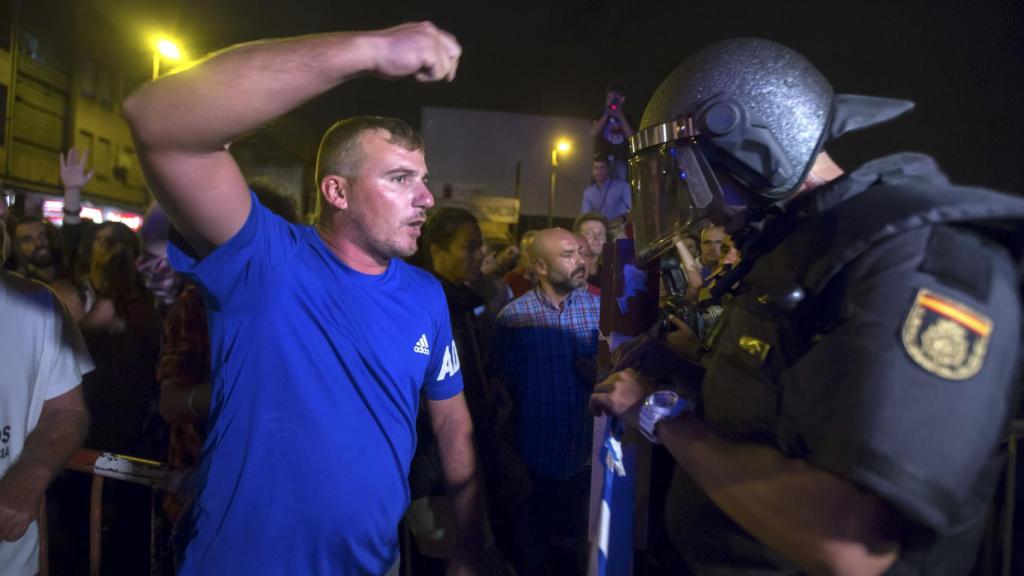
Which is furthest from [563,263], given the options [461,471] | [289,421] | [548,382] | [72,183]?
[72,183]

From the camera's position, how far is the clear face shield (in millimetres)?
1826

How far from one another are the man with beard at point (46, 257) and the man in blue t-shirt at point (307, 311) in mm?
3657

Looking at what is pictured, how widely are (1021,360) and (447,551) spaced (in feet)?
8.22

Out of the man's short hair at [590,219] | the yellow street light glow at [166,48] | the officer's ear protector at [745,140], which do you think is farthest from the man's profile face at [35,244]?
the officer's ear protector at [745,140]

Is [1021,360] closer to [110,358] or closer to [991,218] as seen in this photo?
[991,218]

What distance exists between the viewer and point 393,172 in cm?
243

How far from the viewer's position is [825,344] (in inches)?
52.2

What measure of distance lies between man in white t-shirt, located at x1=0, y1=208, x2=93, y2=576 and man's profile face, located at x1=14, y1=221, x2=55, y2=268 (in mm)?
3091

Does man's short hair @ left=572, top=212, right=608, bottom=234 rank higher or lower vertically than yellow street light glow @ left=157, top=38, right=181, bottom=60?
lower

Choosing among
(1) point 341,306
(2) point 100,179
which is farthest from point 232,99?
(2) point 100,179

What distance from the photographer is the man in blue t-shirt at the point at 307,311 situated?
1559 millimetres

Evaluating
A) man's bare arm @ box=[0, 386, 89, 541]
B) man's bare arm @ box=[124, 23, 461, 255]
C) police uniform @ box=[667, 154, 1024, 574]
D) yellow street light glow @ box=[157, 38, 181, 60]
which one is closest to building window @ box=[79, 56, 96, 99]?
yellow street light glow @ box=[157, 38, 181, 60]

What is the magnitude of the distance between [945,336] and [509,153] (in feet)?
104

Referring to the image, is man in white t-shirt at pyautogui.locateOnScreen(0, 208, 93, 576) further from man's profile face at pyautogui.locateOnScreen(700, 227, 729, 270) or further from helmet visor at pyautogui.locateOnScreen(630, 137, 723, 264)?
man's profile face at pyautogui.locateOnScreen(700, 227, 729, 270)
